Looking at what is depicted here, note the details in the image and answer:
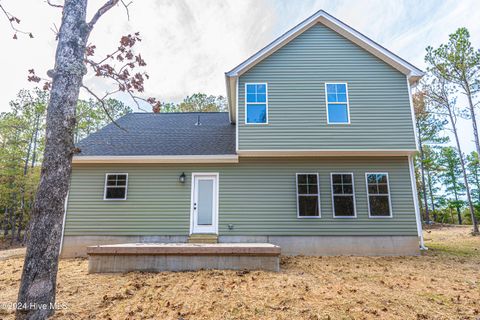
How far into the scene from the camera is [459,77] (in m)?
14.3

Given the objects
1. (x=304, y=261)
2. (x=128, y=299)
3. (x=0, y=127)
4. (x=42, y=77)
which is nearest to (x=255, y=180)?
(x=304, y=261)

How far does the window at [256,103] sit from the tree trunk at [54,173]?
5125 mm

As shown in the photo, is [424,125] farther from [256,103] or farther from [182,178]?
[182,178]

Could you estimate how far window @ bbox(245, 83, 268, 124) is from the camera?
27.6 ft

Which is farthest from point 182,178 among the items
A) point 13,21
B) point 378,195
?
point 378,195

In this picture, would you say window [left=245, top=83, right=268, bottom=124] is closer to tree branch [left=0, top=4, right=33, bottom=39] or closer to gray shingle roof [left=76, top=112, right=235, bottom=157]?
gray shingle roof [left=76, top=112, right=235, bottom=157]

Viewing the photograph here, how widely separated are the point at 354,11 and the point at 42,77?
11042 millimetres

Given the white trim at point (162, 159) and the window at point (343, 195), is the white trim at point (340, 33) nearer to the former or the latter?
the white trim at point (162, 159)

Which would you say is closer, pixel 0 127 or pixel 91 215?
pixel 91 215

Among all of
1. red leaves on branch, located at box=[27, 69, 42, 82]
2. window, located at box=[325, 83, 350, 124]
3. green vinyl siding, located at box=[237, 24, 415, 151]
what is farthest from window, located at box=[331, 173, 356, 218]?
red leaves on branch, located at box=[27, 69, 42, 82]

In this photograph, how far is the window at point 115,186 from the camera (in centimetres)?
845

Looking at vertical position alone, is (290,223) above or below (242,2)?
below

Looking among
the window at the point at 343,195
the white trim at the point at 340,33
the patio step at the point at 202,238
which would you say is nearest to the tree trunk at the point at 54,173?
the patio step at the point at 202,238

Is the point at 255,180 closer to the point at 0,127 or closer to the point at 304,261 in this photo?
the point at 304,261
